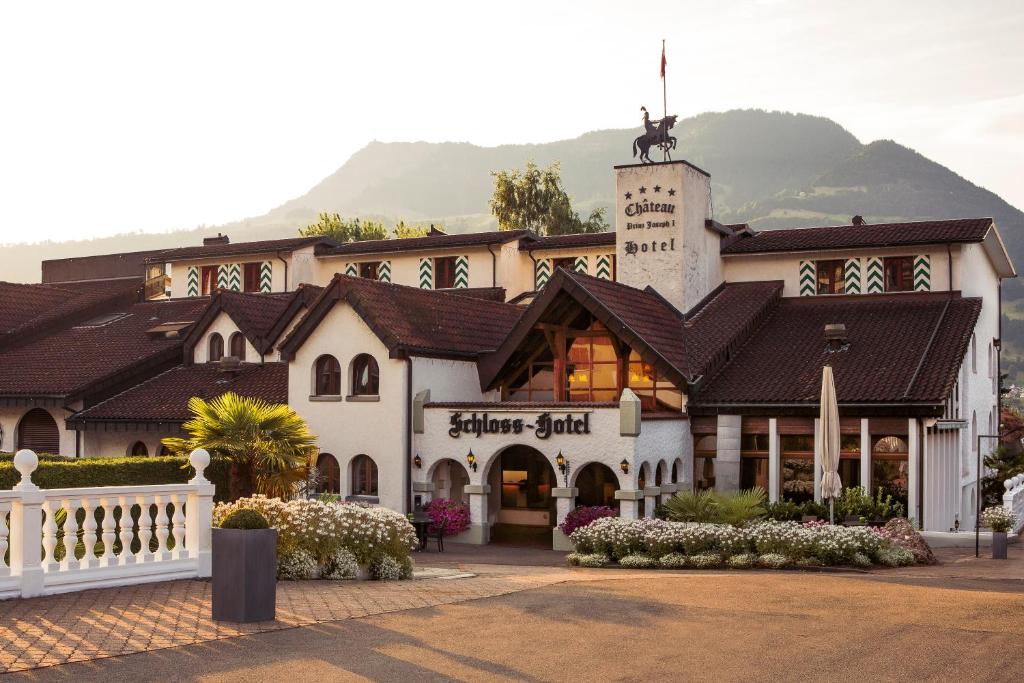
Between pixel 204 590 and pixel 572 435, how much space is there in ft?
52.5

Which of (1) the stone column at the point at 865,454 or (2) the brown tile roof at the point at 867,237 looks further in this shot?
(2) the brown tile roof at the point at 867,237

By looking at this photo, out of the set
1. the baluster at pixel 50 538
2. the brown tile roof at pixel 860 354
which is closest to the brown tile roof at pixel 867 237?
the brown tile roof at pixel 860 354

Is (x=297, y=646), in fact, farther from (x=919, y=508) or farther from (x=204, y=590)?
(x=919, y=508)

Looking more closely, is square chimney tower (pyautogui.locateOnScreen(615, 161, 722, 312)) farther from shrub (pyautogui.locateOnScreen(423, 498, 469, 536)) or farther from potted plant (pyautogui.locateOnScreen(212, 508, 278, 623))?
potted plant (pyautogui.locateOnScreen(212, 508, 278, 623))

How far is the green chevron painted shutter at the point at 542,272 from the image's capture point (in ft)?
144

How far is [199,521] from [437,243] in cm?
2945

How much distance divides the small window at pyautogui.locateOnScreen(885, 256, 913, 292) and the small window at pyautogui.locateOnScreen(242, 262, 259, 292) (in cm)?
2365

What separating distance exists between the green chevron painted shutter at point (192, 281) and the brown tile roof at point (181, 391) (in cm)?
980

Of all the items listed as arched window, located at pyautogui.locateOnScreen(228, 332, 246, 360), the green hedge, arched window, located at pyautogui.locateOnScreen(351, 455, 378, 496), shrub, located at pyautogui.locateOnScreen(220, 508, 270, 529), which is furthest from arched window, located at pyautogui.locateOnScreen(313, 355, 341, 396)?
shrub, located at pyautogui.locateOnScreen(220, 508, 270, 529)

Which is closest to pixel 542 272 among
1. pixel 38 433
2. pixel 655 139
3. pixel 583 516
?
pixel 655 139

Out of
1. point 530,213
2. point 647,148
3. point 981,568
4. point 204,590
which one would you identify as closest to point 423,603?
point 204,590

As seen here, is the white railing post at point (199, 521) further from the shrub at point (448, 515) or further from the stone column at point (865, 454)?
the stone column at point (865, 454)

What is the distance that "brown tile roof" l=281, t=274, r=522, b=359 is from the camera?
32375mm

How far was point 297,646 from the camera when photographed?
11.8m
